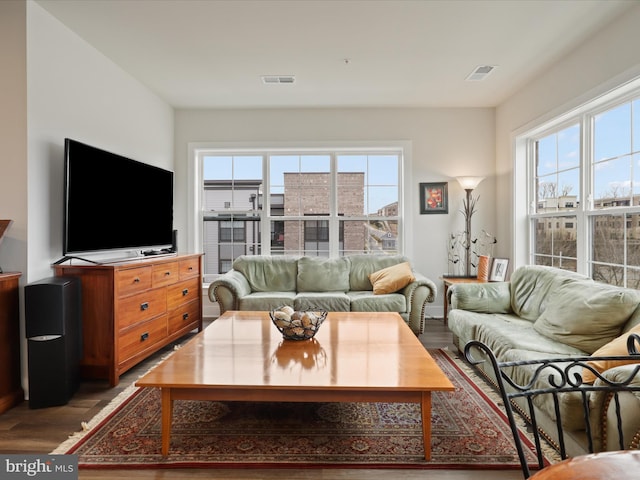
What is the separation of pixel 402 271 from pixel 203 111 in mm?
3247

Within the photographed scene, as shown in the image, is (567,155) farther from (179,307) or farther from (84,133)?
(84,133)

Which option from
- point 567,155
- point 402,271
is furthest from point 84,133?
point 567,155

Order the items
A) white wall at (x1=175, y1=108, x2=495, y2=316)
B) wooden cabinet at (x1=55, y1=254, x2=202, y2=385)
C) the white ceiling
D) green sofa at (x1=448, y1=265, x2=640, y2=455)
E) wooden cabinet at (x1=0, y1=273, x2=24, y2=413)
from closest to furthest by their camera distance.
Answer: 1. green sofa at (x1=448, y1=265, x2=640, y2=455)
2. wooden cabinet at (x1=0, y1=273, x2=24, y2=413)
3. the white ceiling
4. wooden cabinet at (x1=55, y1=254, x2=202, y2=385)
5. white wall at (x1=175, y1=108, x2=495, y2=316)

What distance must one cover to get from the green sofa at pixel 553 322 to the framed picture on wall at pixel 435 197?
1634 millimetres

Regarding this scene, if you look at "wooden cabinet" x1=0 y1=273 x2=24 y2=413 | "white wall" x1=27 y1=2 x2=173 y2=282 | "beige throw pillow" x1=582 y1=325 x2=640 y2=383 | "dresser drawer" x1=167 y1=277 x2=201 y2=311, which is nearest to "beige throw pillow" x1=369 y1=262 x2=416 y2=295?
"dresser drawer" x1=167 y1=277 x2=201 y2=311

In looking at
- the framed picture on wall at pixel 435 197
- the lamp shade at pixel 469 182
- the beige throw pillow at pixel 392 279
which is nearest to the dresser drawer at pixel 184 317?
the beige throw pillow at pixel 392 279

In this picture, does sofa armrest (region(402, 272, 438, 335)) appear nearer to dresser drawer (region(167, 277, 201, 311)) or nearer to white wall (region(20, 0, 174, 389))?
dresser drawer (region(167, 277, 201, 311))

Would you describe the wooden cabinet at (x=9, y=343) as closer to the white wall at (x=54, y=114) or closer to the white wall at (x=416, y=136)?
the white wall at (x=54, y=114)

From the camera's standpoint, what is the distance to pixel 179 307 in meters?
3.95

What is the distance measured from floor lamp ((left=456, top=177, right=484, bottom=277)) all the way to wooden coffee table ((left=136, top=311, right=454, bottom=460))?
100 inches

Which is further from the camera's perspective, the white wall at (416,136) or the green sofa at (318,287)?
the white wall at (416,136)

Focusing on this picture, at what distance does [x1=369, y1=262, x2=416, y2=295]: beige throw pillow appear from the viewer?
4.13 m

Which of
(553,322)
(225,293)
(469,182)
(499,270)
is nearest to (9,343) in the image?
(225,293)

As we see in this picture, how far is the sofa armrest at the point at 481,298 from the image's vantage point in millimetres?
3484
